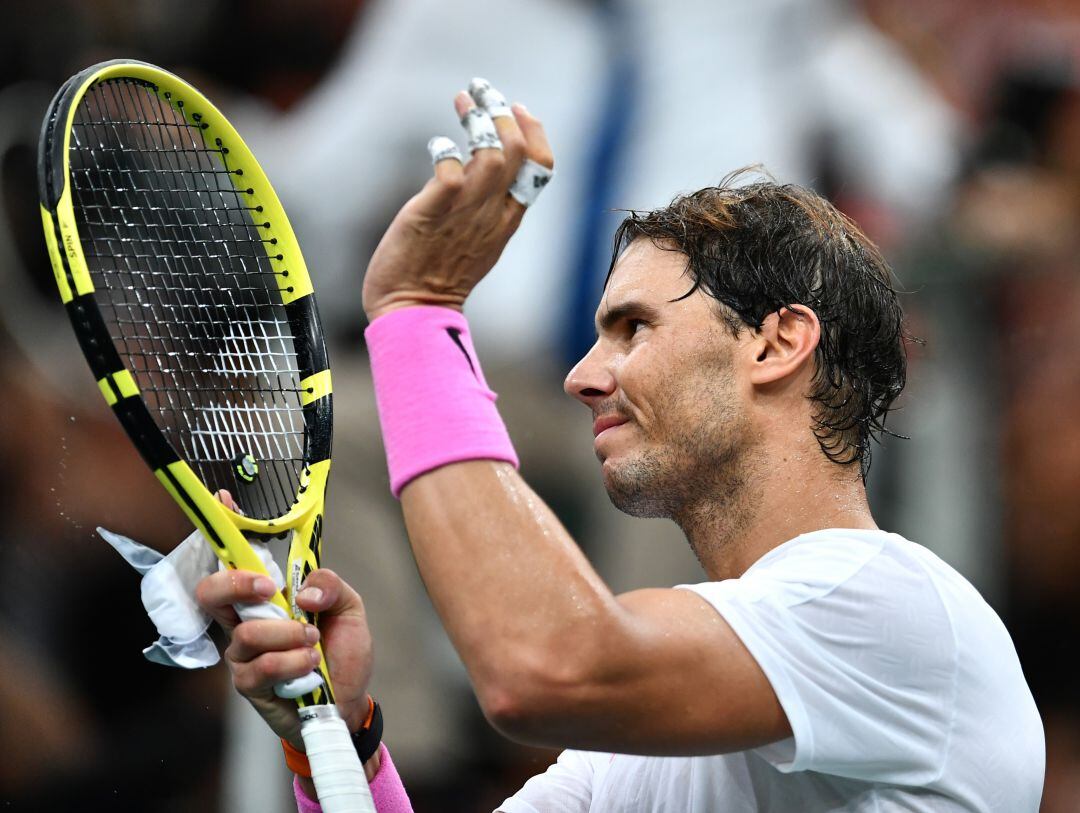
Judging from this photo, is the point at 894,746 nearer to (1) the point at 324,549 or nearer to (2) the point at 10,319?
(1) the point at 324,549

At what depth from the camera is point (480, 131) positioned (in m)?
1.55

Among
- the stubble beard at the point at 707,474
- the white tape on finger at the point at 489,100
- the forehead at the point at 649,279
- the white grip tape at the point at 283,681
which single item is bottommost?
the white grip tape at the point at 283,681

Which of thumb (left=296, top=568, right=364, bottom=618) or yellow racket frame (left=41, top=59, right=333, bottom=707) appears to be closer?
yellow racket frame (left=41, top=59, right=333, bottom=707)

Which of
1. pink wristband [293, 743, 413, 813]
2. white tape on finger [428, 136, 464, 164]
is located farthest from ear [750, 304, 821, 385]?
pink wristband [293, 743, 413, 813]

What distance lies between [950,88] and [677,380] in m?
3.10

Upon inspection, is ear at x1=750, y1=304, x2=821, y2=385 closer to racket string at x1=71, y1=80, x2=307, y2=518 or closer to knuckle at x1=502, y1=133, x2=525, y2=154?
knuckle at x1=502, y1=133, x2=525, y2=154

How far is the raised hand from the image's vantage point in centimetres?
155

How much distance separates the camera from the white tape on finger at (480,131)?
5.08 feet

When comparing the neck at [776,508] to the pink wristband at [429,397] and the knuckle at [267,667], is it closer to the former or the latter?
the pink wristband at [429,397]

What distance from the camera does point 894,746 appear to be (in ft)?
5.17

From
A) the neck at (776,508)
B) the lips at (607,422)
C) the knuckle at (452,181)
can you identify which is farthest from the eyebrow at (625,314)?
the knuckle at (452,181)

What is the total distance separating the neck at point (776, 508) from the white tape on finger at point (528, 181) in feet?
1.95

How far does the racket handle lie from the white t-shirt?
0.47m

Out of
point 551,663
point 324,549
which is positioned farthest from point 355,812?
point 324,549
